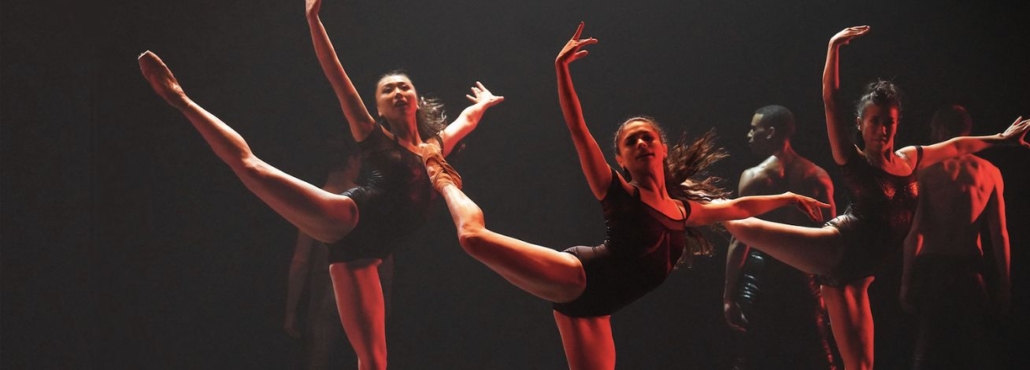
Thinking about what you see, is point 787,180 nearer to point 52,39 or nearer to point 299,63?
point 299,63

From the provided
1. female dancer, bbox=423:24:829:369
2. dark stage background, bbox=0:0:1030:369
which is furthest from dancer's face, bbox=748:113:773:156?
female dancer, bbox=423:24:829:369

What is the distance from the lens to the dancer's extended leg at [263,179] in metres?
4.15

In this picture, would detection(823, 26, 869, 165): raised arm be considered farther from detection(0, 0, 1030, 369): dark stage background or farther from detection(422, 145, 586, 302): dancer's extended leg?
detection(422, 145, 586, 302): dancer's extended leg

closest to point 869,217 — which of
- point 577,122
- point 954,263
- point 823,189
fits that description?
point 823,189

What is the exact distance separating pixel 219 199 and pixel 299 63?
2.66 ft

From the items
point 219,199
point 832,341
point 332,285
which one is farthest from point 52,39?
point 832,341

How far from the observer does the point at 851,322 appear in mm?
4691

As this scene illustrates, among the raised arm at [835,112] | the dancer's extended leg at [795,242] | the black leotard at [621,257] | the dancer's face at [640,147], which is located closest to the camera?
the black leotard at [621,257]

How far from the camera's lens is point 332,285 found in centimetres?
438

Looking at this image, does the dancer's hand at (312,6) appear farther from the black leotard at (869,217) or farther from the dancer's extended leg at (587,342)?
the black leotard at (869,217)

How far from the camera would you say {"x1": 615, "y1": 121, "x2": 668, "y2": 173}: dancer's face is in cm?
367

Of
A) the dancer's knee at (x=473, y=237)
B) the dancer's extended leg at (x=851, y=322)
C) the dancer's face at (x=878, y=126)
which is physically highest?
the dancer's face at (x=878, y=126)

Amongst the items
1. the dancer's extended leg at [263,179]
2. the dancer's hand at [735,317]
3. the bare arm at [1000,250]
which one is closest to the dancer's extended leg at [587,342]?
the dancer's extended leg at [263,179]

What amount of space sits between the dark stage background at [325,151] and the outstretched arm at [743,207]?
39.0 inches
